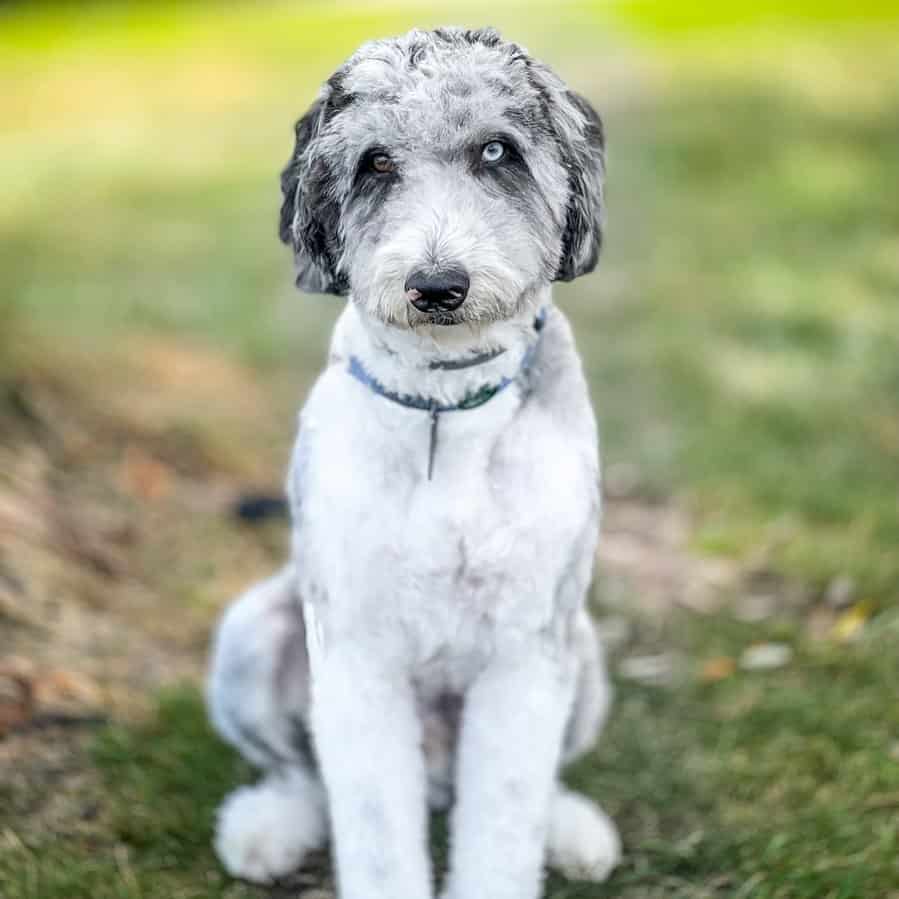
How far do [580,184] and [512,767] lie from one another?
1.24m

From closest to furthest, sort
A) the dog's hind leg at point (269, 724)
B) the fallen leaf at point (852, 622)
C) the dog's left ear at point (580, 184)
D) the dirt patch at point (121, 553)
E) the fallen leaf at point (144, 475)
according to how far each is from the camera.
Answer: the dog's left ear at point (580, 184), the dog's hind leg at point (269, 724), the dirt patch at point (121, 553), the fallen leaf at point (852, 622), the fallen leaf at point (144, 475)

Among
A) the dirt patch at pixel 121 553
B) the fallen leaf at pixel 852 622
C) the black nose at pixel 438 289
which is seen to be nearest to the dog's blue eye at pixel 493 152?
the black nose at pixel 438 289

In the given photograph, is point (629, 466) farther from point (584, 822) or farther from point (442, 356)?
point (442, 356)

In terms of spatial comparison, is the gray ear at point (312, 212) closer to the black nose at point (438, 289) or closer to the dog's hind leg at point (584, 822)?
the black nose at point (438, 289)

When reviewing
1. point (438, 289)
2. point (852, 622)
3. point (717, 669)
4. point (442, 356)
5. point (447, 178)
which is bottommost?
point (717, 669)

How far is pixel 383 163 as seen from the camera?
2484 mm

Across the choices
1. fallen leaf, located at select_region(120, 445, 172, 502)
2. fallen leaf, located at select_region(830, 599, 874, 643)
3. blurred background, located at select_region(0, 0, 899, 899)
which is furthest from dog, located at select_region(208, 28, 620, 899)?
fallen leaf, located at select_region(120, 445, 172, 502)

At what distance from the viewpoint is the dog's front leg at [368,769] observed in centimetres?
276

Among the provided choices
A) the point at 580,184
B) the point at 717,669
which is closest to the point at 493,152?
the point at 580,184

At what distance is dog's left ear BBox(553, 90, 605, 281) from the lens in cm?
254

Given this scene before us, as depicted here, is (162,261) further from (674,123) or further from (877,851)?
(877,851)

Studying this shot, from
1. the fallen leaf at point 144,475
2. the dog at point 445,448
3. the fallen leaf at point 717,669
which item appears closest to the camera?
the dog at point 445,448

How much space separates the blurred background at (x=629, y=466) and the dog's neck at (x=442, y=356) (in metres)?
1.32

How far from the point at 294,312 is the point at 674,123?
380 centimetres
